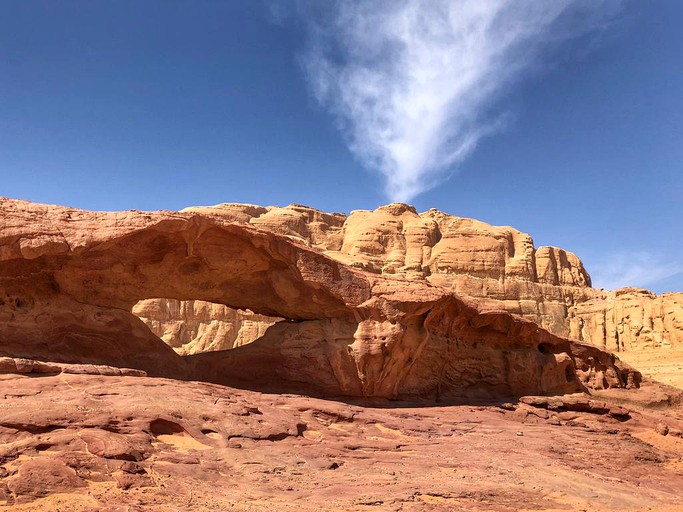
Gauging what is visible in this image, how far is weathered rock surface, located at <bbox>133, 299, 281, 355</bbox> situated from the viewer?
31750 millimetres

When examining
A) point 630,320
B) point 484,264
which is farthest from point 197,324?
point 630,320

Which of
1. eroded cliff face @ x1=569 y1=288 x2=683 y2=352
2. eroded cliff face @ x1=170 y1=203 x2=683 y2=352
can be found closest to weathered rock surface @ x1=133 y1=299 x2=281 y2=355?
eroded cliff face @ x1=170 y1=203 x2=683 y2=352

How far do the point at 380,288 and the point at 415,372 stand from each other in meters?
2.78

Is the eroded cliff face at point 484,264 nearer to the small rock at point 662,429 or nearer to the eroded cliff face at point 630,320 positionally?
the eroded cliff face at point 630,320

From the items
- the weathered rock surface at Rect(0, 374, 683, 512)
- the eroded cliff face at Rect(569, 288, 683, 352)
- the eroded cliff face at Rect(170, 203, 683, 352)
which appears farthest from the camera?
the eroded cliff face at Rect(170, 203, 683, 352)

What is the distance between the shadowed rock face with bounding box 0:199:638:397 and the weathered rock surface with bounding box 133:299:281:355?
707 inches

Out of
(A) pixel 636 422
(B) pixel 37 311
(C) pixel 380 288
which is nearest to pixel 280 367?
(C) pixel 380 288

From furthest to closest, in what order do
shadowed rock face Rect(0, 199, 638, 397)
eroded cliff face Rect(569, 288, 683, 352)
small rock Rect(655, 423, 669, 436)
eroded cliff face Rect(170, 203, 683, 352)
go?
1. eroded cliff face Rect(170, 203, 683, 352)
2. eroded cliff face Rect(569, 288, 683, 352)
3. small rock Rect(655, 423, 669, 436)
4. shadowed rock face Rect(0, 199, 638, 397)

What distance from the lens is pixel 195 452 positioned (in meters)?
7.27

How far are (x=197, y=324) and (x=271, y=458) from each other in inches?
1074

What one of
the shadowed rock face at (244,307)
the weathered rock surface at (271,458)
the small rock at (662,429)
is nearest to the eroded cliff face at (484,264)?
the shadowed rock face at (244,307)

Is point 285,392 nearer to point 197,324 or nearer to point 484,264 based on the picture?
point 197,324

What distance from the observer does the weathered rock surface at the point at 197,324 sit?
31750mm

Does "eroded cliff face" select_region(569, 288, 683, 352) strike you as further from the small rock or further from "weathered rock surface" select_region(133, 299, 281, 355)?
"weathered rock surface" select_region(133, 299, 281, 355)
